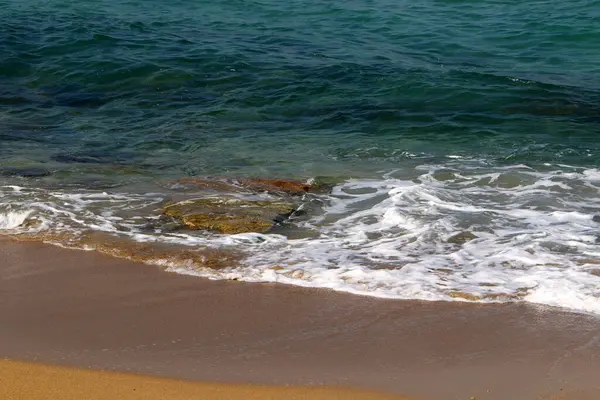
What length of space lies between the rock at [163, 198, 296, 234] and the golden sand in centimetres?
240

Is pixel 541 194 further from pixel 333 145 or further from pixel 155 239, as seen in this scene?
pixel 155 239

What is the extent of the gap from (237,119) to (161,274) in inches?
211

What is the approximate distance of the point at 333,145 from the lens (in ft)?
30.1

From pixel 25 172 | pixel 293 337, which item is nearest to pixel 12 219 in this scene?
pixel 25 172

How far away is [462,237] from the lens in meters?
5.99

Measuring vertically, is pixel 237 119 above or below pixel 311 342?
below

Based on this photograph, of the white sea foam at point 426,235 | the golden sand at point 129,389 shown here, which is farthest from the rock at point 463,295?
the golden sand at point 129,389

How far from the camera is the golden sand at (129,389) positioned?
3.75m

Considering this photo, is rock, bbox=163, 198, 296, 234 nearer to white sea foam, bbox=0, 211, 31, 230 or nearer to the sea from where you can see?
the sea

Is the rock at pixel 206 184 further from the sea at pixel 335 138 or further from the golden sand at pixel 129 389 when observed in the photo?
the golden sand at pixel 129 389

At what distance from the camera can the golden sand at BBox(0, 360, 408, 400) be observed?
3752 mm

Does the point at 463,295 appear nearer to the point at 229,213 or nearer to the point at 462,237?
the point at 462,237

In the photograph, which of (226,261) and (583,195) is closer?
(226,261)

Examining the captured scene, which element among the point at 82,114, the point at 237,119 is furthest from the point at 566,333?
the point at 82,114
